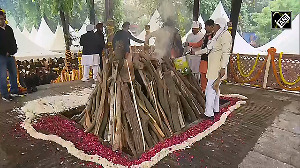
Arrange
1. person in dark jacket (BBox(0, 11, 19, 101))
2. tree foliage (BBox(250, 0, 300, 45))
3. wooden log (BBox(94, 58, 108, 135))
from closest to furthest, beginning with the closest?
1. wooden log (BBox(94, 58, 108, 135))
2. person in dark jacket (BBox(0, 11, 19, 101))
3. tree foliage (BBox(250, 0, 300, 45))

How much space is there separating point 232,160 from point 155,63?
209cm

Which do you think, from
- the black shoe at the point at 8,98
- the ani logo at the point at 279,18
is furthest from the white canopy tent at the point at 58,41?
the ani logo at the point at 279,18

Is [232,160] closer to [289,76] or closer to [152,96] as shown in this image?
[152,96]

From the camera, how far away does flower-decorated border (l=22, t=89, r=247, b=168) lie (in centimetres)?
284

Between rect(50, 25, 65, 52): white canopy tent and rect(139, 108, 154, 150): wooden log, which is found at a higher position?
rect(50, 25, 65, 52): white canopy tent

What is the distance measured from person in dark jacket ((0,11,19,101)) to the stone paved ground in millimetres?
709

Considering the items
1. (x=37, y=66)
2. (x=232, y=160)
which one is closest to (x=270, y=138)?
(x=232, y=160)

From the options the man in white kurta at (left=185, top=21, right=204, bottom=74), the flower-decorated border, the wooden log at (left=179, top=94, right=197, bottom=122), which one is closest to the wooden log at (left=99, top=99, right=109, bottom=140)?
the flower-decorated border

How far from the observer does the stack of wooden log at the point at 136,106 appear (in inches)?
131

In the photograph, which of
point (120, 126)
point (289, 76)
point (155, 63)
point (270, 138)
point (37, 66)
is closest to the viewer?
point (120, 126)

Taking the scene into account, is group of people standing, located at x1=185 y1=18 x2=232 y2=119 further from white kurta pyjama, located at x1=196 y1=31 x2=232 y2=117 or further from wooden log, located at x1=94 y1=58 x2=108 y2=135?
wooden log, located at x1=94 y1=58 x2=108 y2=135

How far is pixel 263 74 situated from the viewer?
746cm

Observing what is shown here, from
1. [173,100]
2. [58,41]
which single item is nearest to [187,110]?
[173,100]

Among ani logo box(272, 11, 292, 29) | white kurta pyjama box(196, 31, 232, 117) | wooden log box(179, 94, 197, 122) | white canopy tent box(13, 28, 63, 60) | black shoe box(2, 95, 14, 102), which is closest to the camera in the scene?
white kurta pyjama box(196, 31, 232, 117)
